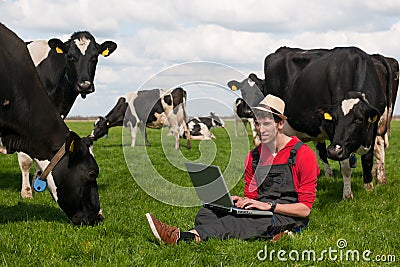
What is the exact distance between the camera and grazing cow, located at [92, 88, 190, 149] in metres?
22.2

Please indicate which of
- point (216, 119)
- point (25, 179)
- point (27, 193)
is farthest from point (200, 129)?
point (27, 193)

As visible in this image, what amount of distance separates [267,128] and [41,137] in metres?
2.78

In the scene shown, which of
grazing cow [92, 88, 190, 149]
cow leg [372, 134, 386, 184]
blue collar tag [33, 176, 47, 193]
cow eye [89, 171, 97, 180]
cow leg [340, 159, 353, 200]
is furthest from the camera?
grazing cow [92, 88, 190, 149]

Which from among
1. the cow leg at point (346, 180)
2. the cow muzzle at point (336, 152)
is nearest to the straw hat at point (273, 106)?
the cow muzzle at point (336, 152)

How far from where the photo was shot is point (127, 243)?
564cm

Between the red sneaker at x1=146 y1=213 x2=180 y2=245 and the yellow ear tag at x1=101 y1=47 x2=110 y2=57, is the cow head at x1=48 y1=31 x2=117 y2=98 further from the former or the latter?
the red sneaker at x1=146 y1=213 x2=180 y2=245

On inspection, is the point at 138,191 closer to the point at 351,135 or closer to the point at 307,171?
the point at 351,135

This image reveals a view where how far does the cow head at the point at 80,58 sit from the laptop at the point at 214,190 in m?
4.27

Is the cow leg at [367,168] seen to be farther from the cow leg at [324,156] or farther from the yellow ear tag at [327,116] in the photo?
the cow leg at [324,156]

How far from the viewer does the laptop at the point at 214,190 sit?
5.57 m

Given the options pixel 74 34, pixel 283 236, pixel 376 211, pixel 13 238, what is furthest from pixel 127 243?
pixel 74 34

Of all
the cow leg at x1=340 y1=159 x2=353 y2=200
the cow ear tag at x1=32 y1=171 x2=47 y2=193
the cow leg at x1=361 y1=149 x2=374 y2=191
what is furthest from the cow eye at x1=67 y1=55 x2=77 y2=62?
the cow leg at x1=361 y1=149 x2=374 y2=191

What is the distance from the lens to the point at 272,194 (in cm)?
591

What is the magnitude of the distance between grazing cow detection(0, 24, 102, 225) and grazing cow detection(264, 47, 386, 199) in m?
3.69
